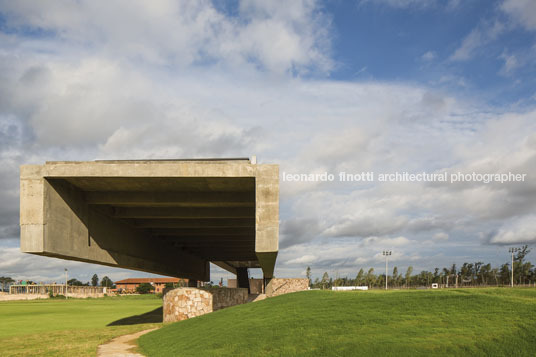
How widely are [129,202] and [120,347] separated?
783cm

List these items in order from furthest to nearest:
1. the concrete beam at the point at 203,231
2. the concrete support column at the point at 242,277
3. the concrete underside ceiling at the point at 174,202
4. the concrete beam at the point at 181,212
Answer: the concrete support column at the point at 242,277, the concrete beam at the point at 203,231, the concrete beam at the point at 181,212, the concrete underside ceiling at the point at 174,202

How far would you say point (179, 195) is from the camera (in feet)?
76.1

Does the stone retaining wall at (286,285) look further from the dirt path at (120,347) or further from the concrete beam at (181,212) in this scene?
the dirt path at (120,347)

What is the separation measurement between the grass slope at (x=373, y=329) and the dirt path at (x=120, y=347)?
0.67m

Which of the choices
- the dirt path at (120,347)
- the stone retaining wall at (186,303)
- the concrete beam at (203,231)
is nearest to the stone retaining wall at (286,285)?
the concrete beam at (203,231)

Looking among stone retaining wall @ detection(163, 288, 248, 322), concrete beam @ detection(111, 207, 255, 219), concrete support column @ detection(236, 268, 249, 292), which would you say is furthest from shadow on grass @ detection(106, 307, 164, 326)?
concrete support column @ detection(236, 268, 249, 292)

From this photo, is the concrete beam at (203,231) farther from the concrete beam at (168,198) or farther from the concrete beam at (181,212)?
the concrete beam at (168,198)

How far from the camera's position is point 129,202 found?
76.4ft

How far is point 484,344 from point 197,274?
4411 cm

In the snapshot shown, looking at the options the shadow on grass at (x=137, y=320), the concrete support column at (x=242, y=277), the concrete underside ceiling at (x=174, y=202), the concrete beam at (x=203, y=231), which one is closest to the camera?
the concrete underside ceiling at (x=174, y=202)

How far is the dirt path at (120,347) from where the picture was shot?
16583mm

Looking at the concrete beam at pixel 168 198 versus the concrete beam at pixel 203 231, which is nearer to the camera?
the concrete beam at pixel 168 198

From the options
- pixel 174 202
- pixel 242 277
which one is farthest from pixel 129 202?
pixel 242 277

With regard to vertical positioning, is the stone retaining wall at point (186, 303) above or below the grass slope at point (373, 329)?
below
